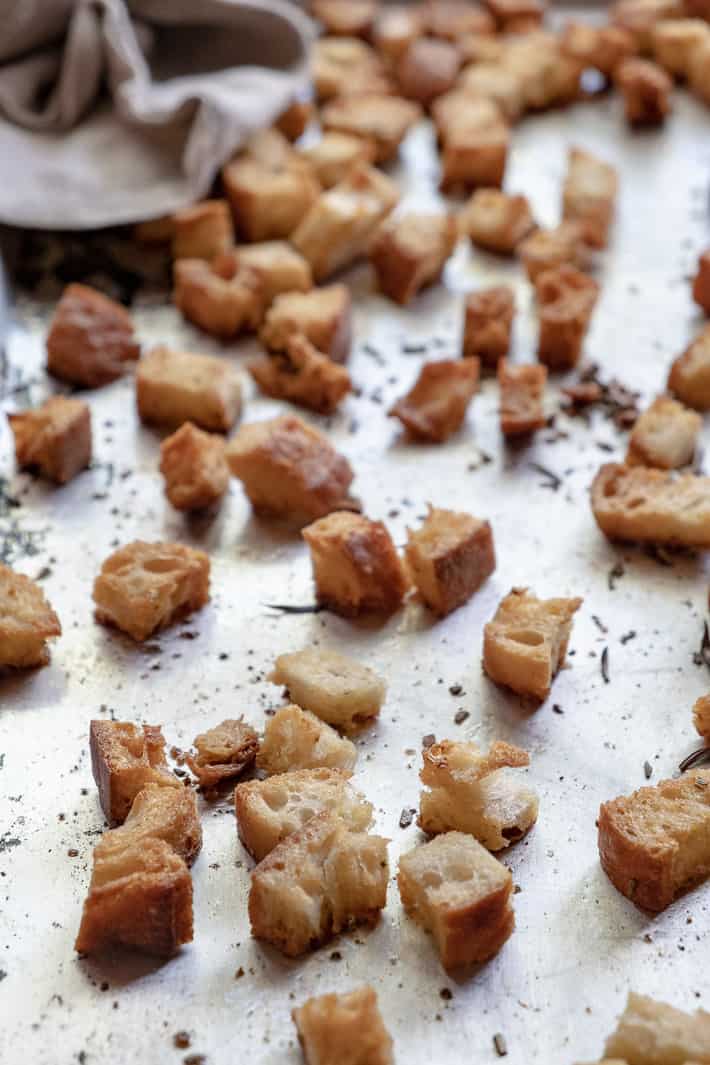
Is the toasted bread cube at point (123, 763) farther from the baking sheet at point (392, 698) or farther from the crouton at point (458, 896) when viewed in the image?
the crouton at point (458, 896)

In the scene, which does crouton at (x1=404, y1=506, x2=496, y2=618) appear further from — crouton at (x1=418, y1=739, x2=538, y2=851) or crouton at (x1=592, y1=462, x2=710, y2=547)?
crouton at (x1=418, y1=739, x2=538, y2=851)

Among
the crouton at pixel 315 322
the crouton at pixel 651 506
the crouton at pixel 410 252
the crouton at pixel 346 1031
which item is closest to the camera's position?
the crouton at pixel 346 1031

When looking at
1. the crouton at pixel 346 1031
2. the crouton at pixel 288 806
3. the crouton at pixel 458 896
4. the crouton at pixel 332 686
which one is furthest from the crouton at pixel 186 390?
the crouton at pixel 346 1031

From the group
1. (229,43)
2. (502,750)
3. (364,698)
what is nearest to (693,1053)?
(502,750)

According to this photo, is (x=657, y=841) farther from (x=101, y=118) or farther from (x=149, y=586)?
(x=101, y=118)

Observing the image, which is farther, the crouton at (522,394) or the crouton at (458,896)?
the crouton at (522,394)

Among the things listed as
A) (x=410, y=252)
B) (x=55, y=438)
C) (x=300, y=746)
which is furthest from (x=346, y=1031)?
(x=410, y=252)
